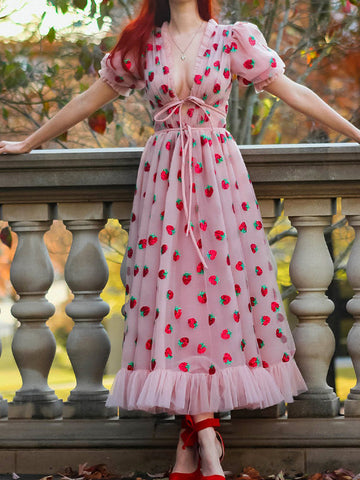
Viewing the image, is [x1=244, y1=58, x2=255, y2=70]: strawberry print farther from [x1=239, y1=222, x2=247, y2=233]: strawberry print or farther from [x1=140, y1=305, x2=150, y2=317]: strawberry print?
[x1=140, y1=305, x2=150, y2=317]: strawberry print

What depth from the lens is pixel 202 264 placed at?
3168 millimetres

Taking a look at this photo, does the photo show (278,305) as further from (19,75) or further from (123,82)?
(19,75)

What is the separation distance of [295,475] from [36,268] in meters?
1.27

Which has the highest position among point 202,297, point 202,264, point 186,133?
point 186,133

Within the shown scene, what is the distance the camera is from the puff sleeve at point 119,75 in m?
3.38

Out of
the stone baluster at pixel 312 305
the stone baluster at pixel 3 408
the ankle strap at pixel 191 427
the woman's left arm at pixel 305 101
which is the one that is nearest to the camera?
the ankle strap at pixel 191 427

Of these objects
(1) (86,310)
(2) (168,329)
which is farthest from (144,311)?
(1) (86,310)

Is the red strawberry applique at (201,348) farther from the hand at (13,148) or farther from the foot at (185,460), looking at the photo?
the hand at (13,148)

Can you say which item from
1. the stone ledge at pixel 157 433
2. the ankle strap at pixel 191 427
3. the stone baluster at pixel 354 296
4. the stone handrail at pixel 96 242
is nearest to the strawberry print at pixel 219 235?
the stone handrail at pixel 96 242

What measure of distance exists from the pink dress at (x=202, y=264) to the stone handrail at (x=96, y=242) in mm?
148

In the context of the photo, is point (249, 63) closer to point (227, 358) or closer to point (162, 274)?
point (162, 274)

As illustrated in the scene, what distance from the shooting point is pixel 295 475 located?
3.35 metres

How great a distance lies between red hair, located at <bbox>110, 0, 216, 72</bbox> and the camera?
11.0 feet

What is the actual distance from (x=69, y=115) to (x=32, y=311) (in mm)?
777
